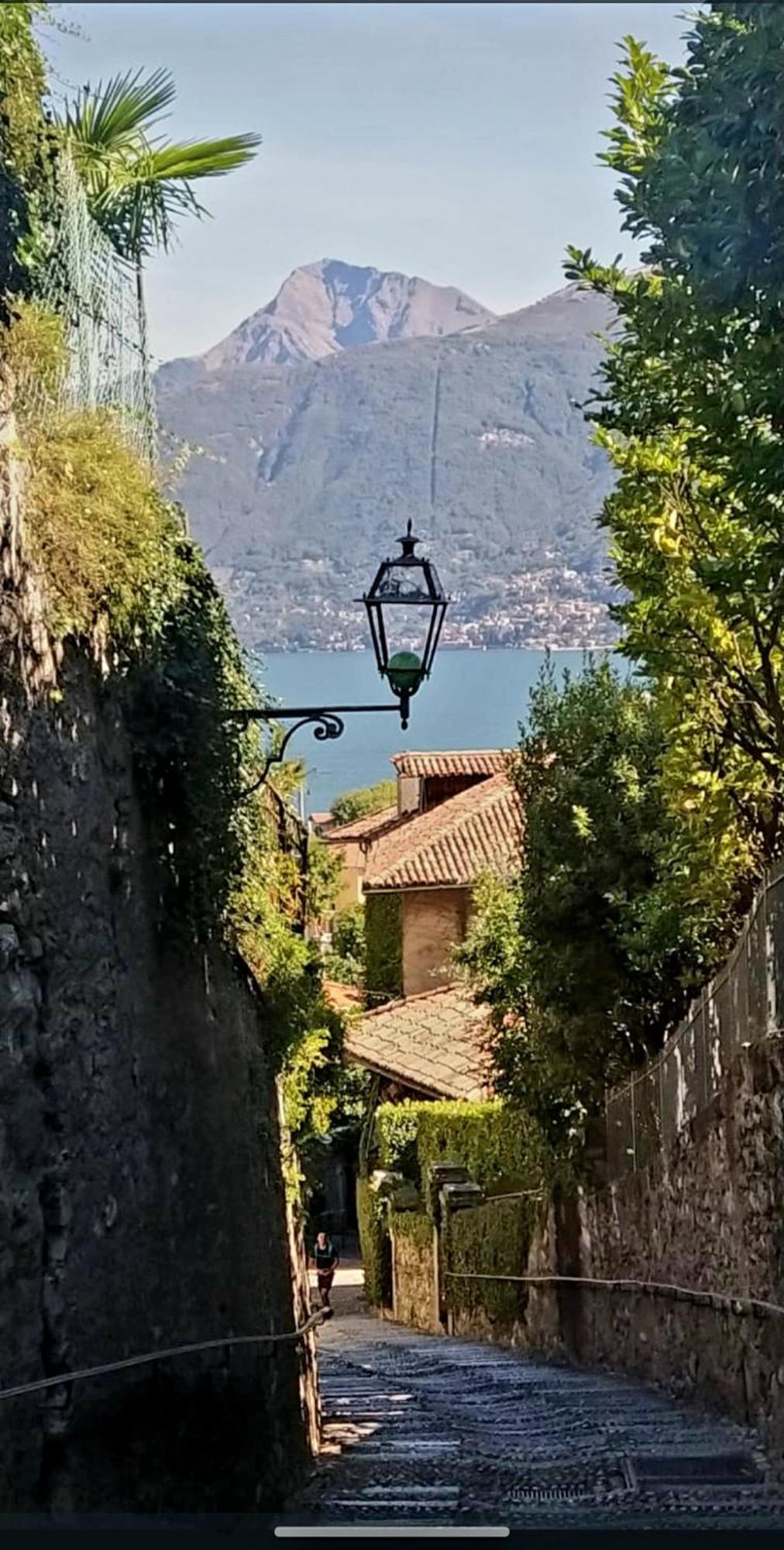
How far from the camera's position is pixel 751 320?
20.8ft

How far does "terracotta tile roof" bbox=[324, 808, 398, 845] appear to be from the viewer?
38.3 m

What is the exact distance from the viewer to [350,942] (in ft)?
129

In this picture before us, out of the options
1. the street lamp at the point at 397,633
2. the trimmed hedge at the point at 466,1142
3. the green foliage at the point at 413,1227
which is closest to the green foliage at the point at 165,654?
the street lamp at the point at 397,633

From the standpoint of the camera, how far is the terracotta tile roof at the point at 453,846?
100ft

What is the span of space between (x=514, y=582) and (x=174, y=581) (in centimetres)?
1260

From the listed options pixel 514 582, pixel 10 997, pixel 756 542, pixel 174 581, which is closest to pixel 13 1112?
pixel 10 997

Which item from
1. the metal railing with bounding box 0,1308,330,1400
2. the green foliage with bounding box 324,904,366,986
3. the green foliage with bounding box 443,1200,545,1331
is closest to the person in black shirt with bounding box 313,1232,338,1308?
the green foliage with bounding box 443,1200,545,1331

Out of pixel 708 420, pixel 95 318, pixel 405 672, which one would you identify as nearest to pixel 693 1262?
pixel 405 672

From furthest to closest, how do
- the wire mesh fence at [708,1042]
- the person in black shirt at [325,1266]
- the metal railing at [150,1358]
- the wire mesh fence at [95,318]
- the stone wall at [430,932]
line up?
the stone wall at [430,932], the person in black shirt at [325,1266], the wire mesh fence at [708,1042], the wire mesh fence at [95,318], the metal railing at [150,1358]

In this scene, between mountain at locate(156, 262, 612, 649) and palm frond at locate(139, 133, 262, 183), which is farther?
mountain at locate(156, 262, 612, 649)

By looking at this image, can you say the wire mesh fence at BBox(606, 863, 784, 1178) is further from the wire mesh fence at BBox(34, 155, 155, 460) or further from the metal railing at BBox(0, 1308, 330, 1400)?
the wire mesh fence at BBox(34, 155, 155, 460)

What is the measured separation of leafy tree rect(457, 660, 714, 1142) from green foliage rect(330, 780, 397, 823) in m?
37.8

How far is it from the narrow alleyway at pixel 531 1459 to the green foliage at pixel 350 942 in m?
22.6

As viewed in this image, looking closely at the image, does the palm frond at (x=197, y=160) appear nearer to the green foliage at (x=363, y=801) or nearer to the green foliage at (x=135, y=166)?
the green foliage at (x=135, y=166)
